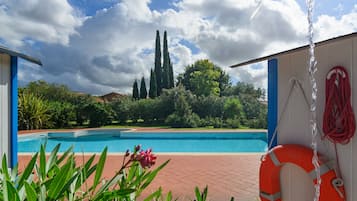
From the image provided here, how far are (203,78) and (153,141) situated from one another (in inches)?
308

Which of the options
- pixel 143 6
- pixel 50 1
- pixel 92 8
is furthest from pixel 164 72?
pixel 50 1

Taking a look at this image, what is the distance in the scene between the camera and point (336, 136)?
189cm

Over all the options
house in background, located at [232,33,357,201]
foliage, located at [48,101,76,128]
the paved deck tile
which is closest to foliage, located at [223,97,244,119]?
foliage, located at [48,101,76,128]

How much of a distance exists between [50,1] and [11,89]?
11409 millimetres

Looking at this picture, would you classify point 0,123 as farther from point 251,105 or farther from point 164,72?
point 164,72

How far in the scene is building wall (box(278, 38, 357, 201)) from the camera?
182 centimetres

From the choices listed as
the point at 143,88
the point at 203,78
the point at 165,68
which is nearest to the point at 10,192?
the point at 143,88

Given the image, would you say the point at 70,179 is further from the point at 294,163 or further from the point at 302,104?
the point at 302,104

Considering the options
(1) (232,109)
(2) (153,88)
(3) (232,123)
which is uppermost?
(2) (153,88)

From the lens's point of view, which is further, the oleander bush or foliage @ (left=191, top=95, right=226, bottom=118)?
foliage @ (left=191, top=95, right=226, bottom=118)

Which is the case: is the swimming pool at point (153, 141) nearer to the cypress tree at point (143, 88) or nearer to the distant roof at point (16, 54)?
the cypress tree at point (143, 88)

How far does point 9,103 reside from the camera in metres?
2.88

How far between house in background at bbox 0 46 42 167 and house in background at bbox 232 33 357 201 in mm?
2280

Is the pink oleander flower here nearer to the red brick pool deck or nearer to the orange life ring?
the orange life ring
